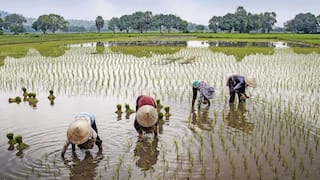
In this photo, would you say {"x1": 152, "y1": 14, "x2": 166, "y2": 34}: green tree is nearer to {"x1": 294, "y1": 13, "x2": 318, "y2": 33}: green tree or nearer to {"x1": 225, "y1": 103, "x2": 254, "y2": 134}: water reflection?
{"x1": 294, "y1": 13, "x2": 318, "y2": 33}: green tree

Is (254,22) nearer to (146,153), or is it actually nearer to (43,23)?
(43,23)

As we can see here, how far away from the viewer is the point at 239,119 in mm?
8422

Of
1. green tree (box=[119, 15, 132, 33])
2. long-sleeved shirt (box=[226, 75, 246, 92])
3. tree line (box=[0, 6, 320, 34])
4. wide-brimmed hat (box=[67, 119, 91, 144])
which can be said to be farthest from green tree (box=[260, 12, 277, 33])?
wide-brimmed hat (box=[67, 119, 91, 144])

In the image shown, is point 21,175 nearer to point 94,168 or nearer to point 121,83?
point 94,168

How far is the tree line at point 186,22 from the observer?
7700 cm

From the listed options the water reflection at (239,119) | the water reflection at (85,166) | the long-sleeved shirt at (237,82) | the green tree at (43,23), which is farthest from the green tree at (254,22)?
the water reflection at (85,166)

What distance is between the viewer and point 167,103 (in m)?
9.95

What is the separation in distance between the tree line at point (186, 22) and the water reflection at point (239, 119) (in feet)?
217

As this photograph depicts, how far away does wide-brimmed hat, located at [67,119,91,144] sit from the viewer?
4887mm

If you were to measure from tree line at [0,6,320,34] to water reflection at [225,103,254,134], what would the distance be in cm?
6615

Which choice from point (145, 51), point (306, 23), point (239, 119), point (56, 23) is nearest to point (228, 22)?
point (306, 23)

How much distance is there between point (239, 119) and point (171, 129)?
5.76 feet

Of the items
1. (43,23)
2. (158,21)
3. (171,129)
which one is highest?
(158,21)

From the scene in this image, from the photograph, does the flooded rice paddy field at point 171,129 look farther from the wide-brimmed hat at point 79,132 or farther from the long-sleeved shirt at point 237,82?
the wide-brimmed hat at point 79,132
